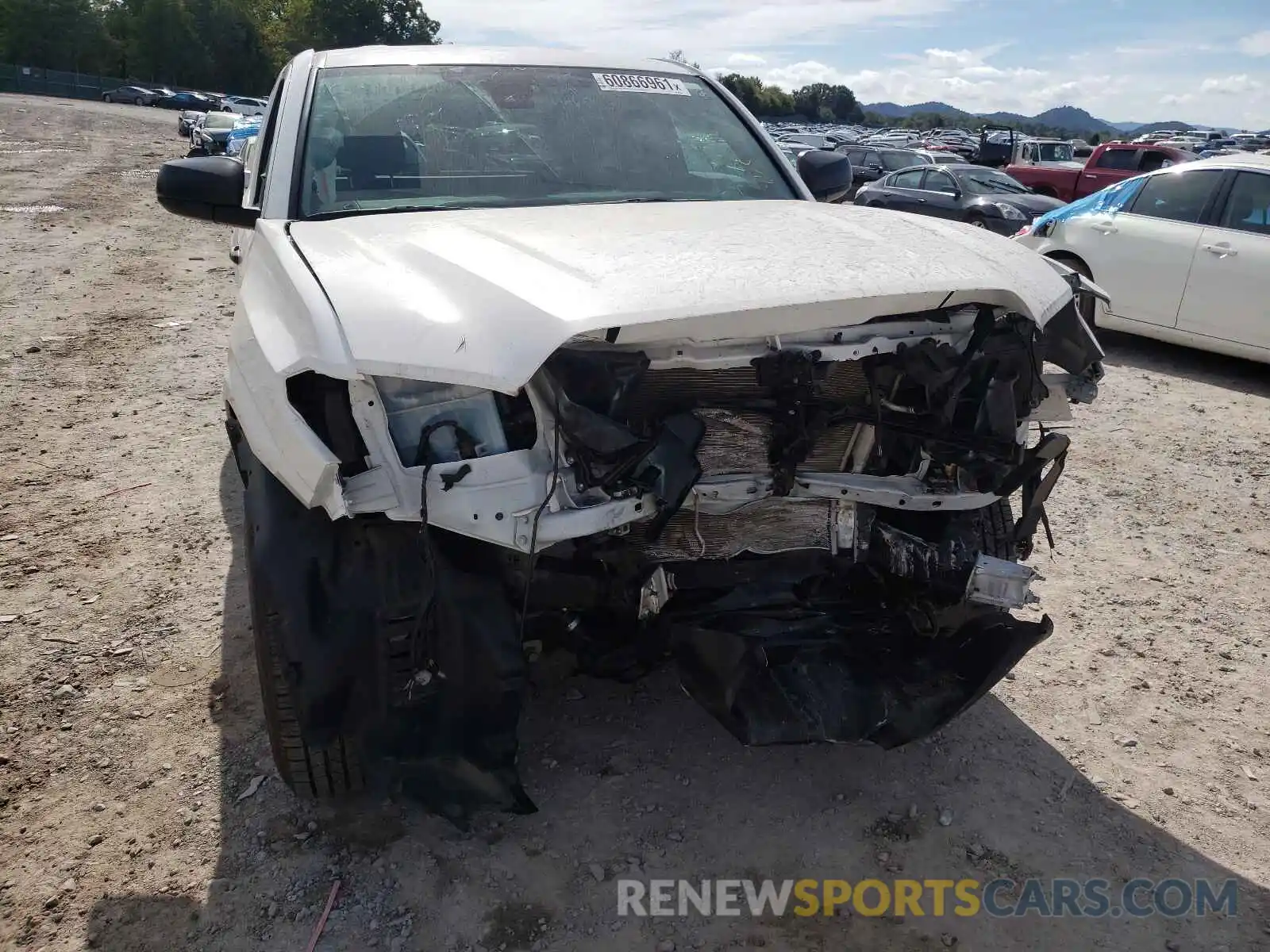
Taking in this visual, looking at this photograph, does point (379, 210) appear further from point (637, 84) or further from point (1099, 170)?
point (1099, 170)

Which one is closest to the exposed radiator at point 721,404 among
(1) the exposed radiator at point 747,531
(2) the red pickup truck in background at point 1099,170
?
(1) the exposed radiator at point 747,531

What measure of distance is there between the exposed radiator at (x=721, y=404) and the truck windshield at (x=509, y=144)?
1.07 metres

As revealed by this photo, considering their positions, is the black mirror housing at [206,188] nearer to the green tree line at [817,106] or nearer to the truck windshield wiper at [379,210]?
the truck windshield wiper at [379,210]

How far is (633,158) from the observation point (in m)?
3.35

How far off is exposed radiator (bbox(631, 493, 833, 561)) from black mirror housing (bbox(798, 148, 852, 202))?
194 centimetres

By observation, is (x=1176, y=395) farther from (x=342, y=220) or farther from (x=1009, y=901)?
(x=342, y=220)

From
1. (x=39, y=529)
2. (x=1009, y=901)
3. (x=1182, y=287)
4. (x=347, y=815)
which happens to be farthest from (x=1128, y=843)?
(x=1182, y=287)

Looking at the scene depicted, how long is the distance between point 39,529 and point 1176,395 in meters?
6.59

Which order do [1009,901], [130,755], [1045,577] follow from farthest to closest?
[1045,577]
[130,755]
[1009,901]

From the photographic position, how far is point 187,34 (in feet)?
212

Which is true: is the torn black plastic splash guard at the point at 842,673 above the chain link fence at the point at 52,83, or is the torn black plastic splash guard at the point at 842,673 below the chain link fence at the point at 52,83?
below

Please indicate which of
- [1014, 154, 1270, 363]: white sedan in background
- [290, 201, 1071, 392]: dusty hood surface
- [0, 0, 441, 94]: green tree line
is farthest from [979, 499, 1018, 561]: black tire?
[0, 0, 441, 94]: green tree line

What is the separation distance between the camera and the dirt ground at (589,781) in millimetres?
2186

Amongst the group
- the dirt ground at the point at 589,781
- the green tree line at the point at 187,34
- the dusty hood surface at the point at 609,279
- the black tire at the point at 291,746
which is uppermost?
the green tree line at the point at 187,34
